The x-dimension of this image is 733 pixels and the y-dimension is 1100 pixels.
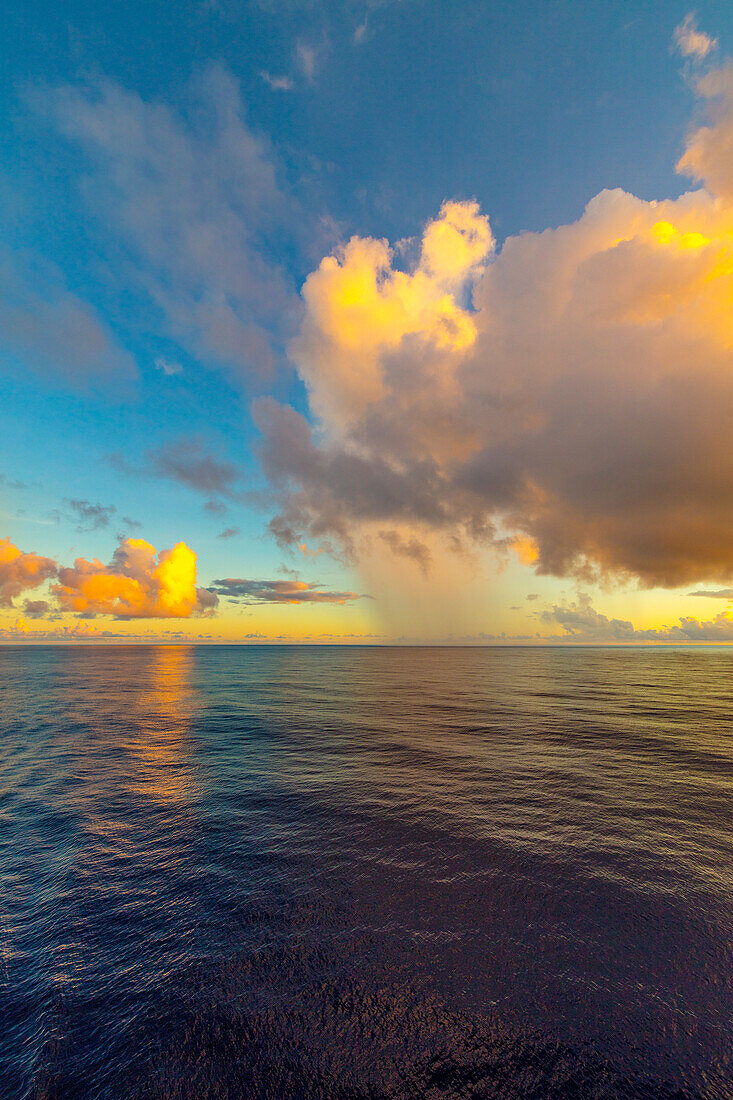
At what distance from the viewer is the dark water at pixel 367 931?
6473 mm

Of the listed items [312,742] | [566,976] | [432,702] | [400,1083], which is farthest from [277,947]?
[432,702]

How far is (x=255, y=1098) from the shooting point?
597 centimetres

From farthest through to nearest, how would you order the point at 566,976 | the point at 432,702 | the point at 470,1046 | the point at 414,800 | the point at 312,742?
the point at 432,702 < the point at 312,742 < the point at 414,800 < the point at 566,976 < the point at 470,1046

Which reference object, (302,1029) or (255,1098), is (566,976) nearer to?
(302,1029)

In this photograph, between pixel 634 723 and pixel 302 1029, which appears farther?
pixel 634 723

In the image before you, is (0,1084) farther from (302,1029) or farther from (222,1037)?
A: (302,1029)

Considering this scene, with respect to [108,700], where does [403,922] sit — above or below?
above

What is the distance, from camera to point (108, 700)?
171ft

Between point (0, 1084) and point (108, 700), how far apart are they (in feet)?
178

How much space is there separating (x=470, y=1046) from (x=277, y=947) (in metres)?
4.19

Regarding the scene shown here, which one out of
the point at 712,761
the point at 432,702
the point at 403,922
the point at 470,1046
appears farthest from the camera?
the point at 432,702

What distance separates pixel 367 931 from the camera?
9289mm

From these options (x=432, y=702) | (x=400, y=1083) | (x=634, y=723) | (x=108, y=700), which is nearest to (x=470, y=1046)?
(x=400, y=1083)

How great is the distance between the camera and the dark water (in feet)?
21.2
